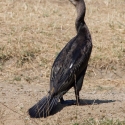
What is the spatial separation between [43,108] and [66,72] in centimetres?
65

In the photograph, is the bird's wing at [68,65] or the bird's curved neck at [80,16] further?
the bird's curved neck at [80,16]

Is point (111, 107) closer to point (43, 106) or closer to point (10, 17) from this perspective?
point (43, 106)

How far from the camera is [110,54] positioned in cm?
1021

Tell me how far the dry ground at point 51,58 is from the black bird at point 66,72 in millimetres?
149

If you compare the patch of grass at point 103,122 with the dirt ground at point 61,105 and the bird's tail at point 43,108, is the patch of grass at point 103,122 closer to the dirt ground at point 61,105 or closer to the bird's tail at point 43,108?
the dirt ground at point 61,105

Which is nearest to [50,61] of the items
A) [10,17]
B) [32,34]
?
[32,34]

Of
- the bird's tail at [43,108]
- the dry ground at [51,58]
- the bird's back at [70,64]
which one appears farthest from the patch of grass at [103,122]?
the bird's back at [70,64]

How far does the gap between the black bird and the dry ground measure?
149 millimetres

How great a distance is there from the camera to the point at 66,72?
700 centimetres

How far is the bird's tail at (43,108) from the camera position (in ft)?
21.8

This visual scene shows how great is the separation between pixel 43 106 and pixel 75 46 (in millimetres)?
1094

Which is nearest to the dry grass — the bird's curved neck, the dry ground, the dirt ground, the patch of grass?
the dry ground

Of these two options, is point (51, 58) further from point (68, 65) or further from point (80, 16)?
point (68, 65)

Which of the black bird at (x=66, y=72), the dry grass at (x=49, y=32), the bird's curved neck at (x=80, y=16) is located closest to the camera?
the black bird at (x=66, y=72)
